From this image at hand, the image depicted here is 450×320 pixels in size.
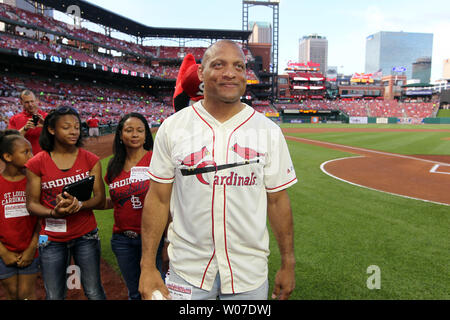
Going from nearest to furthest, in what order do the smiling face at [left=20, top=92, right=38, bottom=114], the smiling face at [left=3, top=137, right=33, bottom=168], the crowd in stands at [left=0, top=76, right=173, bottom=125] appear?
the smiling face at [left=3, top=137, right=33, bottom=168] < the smiling face at [left=20, top=92, right=38, bottom=114] < the crowd in stands at [left=0, top=76, right=173, bottom=125]

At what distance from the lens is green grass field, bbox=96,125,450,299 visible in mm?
3750

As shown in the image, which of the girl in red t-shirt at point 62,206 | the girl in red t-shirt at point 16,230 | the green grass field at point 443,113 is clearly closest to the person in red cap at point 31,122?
A: the girl in red t-shirt at point 16,230

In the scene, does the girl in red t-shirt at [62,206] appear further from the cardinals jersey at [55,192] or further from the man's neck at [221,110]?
the man's neck at [221,110]

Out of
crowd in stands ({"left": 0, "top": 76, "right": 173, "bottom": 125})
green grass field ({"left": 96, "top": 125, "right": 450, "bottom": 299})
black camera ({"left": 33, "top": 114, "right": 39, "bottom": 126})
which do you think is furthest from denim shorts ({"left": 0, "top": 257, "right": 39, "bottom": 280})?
crowd in stands ({"left": 0, "top": 76, "right": 173, "bottom": 125})

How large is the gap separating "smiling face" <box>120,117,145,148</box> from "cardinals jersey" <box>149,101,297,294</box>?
3.84 ft

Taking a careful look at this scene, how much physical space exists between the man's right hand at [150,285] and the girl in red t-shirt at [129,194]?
0.98m

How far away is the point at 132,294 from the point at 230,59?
2.39m

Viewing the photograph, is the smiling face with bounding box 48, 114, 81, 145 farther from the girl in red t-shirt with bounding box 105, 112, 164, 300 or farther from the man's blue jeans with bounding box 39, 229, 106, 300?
the man's blue jeans with bounding box 39, 229, 106, 300

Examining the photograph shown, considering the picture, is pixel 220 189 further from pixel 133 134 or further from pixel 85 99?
pixel 85 99

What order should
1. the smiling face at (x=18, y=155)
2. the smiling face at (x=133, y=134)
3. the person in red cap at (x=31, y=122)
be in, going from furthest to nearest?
the person in red cap at (x=31, y=122) < the smiling face at (x=133, y=134) < the smiling face at (x=18, y=155)

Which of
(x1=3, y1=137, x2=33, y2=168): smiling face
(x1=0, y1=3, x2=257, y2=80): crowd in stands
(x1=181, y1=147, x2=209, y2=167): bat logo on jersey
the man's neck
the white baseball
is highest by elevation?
(x1=0, y1=3, x2=257, y2=80): crowd in stands

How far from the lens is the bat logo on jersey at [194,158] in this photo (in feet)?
6.00
